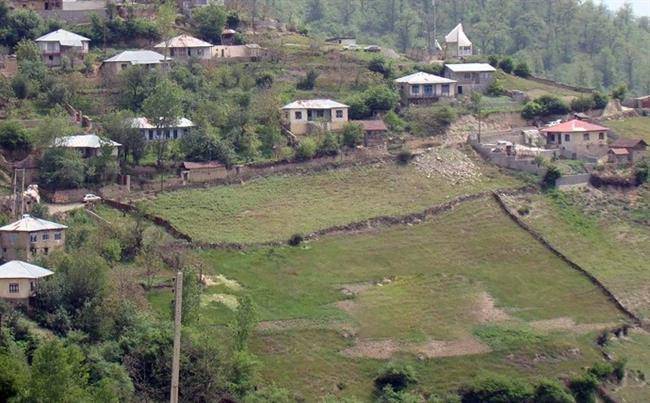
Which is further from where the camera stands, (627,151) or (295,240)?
(627,151)

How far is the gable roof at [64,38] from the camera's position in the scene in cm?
7281

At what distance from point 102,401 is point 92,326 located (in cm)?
743

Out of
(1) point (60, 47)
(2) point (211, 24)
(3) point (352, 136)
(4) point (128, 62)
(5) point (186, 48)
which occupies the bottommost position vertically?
(3) point (352, 136)

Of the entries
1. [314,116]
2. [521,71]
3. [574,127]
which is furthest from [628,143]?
[314,116]

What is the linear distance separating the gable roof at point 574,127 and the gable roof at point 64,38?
61.5 ft

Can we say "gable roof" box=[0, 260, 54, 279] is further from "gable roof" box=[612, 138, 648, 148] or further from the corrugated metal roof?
"gable roof" box=[612, 138, 648, 148]

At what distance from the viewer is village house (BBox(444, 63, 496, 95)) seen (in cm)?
7594

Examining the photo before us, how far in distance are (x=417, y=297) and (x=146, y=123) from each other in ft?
42.8

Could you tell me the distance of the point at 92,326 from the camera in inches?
2052

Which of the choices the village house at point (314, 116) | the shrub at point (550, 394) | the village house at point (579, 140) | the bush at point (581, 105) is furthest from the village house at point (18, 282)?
the bush at point (581, 105)

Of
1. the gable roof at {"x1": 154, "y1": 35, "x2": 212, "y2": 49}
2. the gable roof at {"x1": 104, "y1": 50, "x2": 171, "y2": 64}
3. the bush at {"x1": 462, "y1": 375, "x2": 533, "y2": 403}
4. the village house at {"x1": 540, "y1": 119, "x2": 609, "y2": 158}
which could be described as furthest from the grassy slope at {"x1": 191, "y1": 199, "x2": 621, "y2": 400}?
the gable roof at {"x1": 154, "y1": 35, "x2": 212, "y2": 49}

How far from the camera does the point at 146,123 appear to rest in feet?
214

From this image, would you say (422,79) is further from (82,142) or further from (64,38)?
(82,142)

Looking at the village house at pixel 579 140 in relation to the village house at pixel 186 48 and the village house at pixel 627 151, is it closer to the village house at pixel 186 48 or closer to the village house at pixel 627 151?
the village house at pixel 627 151
